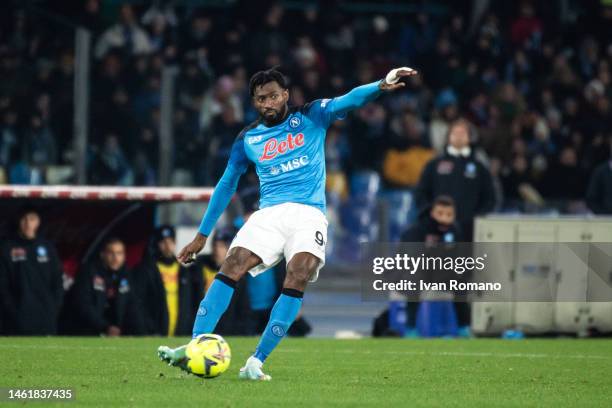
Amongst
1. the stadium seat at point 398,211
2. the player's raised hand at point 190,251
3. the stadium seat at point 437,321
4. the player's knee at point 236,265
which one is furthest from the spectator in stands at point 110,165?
the player's knee at point 236,265

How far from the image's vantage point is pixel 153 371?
982 cm

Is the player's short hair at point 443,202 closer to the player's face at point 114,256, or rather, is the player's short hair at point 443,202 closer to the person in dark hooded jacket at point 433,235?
the person in dark hooded jacket at point 433,235

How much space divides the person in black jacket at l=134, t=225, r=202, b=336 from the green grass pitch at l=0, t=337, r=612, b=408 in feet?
4.14

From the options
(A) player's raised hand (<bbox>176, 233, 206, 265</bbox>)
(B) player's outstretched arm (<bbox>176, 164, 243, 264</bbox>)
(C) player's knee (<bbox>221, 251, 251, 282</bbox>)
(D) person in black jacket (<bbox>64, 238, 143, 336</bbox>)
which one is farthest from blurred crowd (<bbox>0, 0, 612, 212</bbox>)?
(C) player's knee (<bbox>221, 251, 251, 282</bbox>)

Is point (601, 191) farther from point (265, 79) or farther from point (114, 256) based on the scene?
point (265, 79)

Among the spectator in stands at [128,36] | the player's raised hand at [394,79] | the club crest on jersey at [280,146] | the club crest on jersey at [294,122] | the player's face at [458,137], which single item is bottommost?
the club crest on jersey at [280,146]

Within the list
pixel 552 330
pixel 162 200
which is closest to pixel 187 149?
pixel 162 200

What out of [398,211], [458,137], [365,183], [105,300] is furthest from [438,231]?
[365,183]

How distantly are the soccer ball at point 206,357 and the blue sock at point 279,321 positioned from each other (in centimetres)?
41

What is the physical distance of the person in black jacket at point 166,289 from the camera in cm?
1472

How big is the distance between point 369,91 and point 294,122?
640 millimetres

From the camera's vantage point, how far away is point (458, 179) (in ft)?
53.6

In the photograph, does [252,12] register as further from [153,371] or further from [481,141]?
[153,371]

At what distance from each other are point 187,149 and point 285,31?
5913 mm
